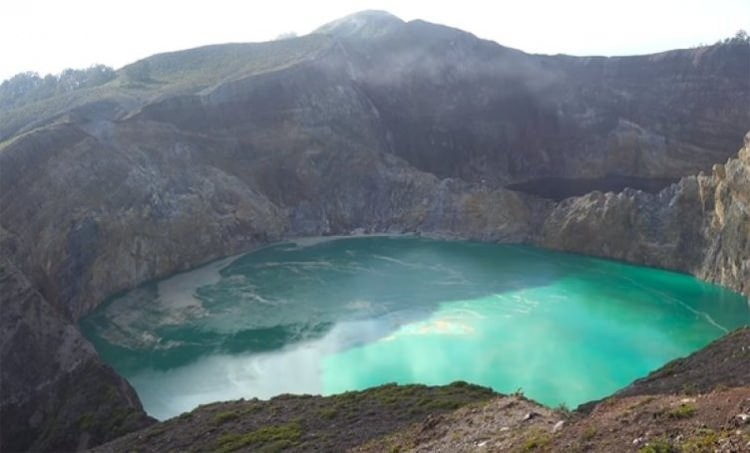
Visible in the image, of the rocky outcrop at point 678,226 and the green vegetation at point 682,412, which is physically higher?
the green vegetation at point 682,412

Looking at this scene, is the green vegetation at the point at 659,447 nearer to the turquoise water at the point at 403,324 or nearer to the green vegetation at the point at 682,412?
the green vegetation at the point at 682,412

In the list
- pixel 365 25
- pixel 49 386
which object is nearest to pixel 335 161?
pixel 365 25

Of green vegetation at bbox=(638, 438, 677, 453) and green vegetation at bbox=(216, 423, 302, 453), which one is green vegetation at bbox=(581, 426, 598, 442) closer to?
green vegetation at bbox=(638, 438, 677, 453)

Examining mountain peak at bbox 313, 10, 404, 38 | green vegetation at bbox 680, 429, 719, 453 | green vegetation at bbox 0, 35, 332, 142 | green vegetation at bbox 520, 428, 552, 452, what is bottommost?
green vegetation at bbox 520, 428, 552, 452

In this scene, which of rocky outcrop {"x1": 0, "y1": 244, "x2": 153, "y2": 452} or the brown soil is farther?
rocky outcrop {"x1": 0, "y1": 244, "x2": 153, "y2": 452}

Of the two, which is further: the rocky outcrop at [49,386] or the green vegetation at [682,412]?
the rocky outcrop at [49,386]

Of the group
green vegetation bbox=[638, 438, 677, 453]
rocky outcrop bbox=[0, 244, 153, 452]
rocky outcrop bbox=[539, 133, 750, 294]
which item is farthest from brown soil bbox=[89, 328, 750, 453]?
rocky outcrop bbox=[539, 133, 750, 294]

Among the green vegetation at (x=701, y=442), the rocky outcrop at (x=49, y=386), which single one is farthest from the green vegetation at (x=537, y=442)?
the rocky outcrop at (x=49, y=386)

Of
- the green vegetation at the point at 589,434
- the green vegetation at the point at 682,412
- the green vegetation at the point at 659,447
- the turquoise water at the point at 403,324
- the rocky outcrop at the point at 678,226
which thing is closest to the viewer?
the green vegetation at the point at 659,447
